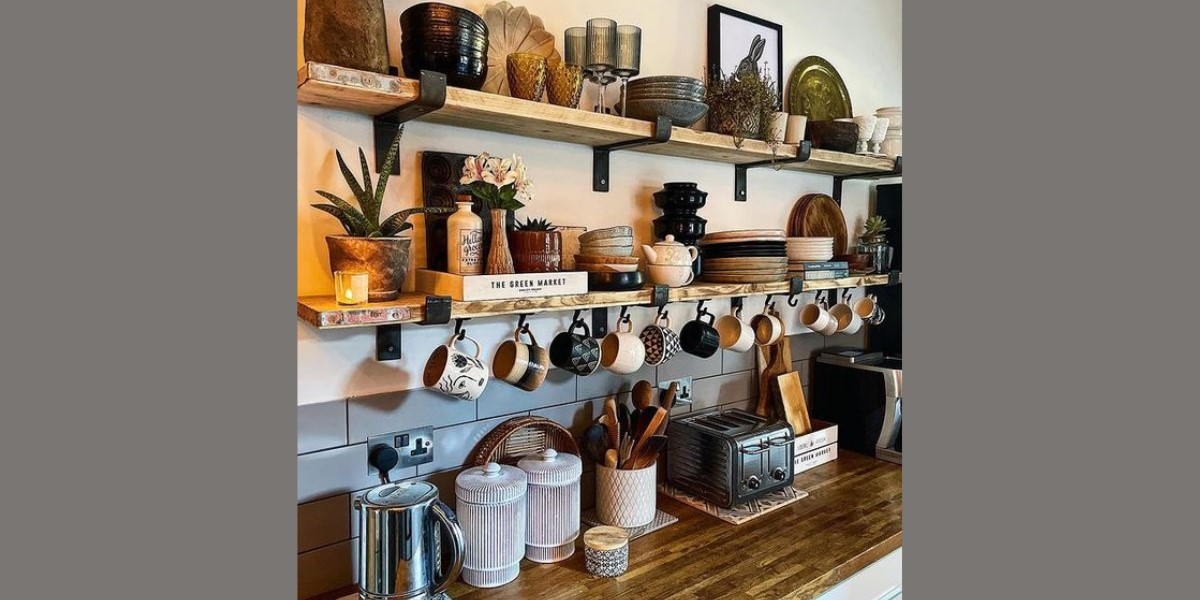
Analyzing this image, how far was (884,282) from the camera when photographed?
2.29 metres

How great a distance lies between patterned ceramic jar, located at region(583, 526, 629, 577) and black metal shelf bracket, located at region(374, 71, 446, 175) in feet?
2.89

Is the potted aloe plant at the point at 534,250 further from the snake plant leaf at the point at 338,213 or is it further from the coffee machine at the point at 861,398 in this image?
the coffee machine at the point at 861,398

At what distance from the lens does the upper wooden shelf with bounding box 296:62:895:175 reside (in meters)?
1.25

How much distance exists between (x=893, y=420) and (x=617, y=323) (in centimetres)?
99

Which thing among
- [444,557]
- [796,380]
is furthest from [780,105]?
[444,557]

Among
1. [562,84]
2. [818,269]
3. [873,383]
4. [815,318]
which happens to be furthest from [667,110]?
[873,383]

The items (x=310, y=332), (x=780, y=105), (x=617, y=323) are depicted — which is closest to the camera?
(x=310, y=332)

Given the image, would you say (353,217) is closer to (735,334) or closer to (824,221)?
(735,334)

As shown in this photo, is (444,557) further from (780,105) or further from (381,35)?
(780,105)

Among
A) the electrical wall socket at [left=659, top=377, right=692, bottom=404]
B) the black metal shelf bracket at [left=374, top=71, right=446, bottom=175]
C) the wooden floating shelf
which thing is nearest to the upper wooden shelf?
the black metal shelf bracket at [left=374, top=71, right=446, bottom=175]

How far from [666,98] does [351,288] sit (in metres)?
0.86

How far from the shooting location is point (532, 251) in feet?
4.92

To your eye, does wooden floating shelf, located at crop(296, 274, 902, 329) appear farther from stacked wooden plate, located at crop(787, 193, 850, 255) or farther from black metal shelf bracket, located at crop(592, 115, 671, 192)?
stacked wooden plate, located at crop(787, 193, 850, 255)

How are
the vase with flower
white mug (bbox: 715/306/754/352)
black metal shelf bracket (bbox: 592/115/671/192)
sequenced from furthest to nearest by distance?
white mug (bbox: 715/306/754/352) < black metal shelf bracket (bbox: 592/115/671/192) < the vase with flower
